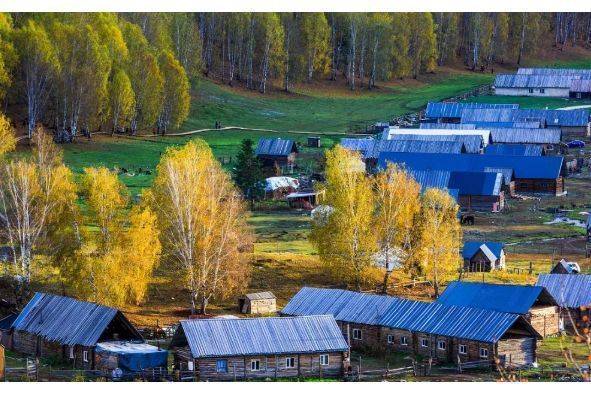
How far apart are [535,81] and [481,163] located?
52555 mm

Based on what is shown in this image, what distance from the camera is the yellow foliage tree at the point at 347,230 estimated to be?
7638 centimetres

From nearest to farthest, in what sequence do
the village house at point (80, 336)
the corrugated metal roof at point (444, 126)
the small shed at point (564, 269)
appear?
the village house at point (80, 336)
the small shed at point (564, 269)
the corrugated metal roof at point (444, 126)

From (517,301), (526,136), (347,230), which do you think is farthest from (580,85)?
(517,301)

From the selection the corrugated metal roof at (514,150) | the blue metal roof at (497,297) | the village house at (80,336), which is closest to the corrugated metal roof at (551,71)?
the corrugated metal roof at (514,150)

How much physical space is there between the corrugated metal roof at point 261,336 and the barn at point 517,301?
8.38 m

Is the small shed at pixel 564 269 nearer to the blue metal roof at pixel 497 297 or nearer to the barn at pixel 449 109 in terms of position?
the blue metal roof at pixel 497 297

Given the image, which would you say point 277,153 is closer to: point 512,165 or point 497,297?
point 512,165

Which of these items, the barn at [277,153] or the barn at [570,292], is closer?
the barn at [570,292]

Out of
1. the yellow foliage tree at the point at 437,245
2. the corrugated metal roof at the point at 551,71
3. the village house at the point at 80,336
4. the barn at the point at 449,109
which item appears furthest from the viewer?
the corrugated metal roof at the point at 551,71

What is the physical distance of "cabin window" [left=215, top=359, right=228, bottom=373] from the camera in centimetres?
5794

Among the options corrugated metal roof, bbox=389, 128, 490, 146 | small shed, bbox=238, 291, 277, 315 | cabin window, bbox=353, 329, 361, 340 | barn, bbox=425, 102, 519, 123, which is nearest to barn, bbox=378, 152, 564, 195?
corrugated metal roof, bbox=389, 128, 490, 146

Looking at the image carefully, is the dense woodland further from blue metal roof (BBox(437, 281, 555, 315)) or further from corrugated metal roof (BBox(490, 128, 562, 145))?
blue metal roof (BBox(437, 281, 555, 315))

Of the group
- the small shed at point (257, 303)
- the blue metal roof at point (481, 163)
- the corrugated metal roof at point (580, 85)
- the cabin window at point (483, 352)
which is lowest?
the cabin window at point (483, 352)

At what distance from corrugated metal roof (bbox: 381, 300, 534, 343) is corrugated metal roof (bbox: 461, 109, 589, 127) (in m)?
77.0
